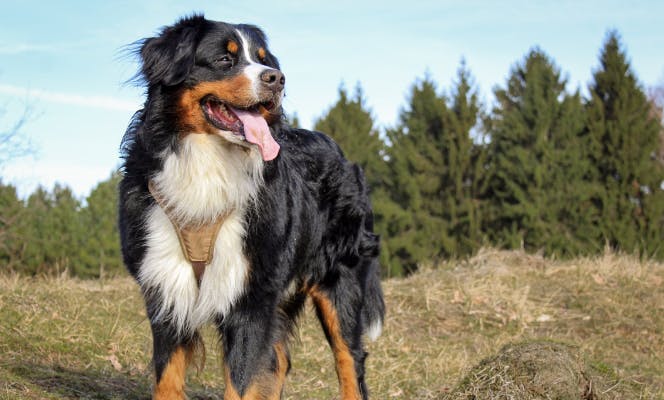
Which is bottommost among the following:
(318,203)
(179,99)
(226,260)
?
(226,260)

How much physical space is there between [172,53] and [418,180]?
15.4 metres

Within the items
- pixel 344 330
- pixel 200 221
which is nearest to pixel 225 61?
pixel 200 221

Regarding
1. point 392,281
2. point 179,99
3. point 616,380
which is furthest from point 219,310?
point 392,281

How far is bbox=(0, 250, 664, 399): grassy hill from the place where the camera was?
515cm

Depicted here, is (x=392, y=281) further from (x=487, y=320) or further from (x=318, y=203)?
(x=318, y=203)

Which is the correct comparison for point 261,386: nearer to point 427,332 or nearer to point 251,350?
point 251,350

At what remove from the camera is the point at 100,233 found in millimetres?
17391

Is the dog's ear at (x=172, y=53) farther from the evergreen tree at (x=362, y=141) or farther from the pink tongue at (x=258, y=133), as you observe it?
the evergreen tree at (x=362, y=141)

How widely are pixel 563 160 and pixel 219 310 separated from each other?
50.7 feet

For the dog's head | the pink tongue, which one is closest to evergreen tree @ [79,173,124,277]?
the dog's head

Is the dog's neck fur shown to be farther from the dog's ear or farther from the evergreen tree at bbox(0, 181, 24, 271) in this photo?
the evergreen tree at bbox(0, 181, 24, 271)

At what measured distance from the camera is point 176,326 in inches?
154

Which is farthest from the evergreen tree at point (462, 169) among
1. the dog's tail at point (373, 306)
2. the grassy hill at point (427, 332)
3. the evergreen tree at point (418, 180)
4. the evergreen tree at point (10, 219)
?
the dog's tail at point (373, 306)

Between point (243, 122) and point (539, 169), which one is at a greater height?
point (539, 169)
